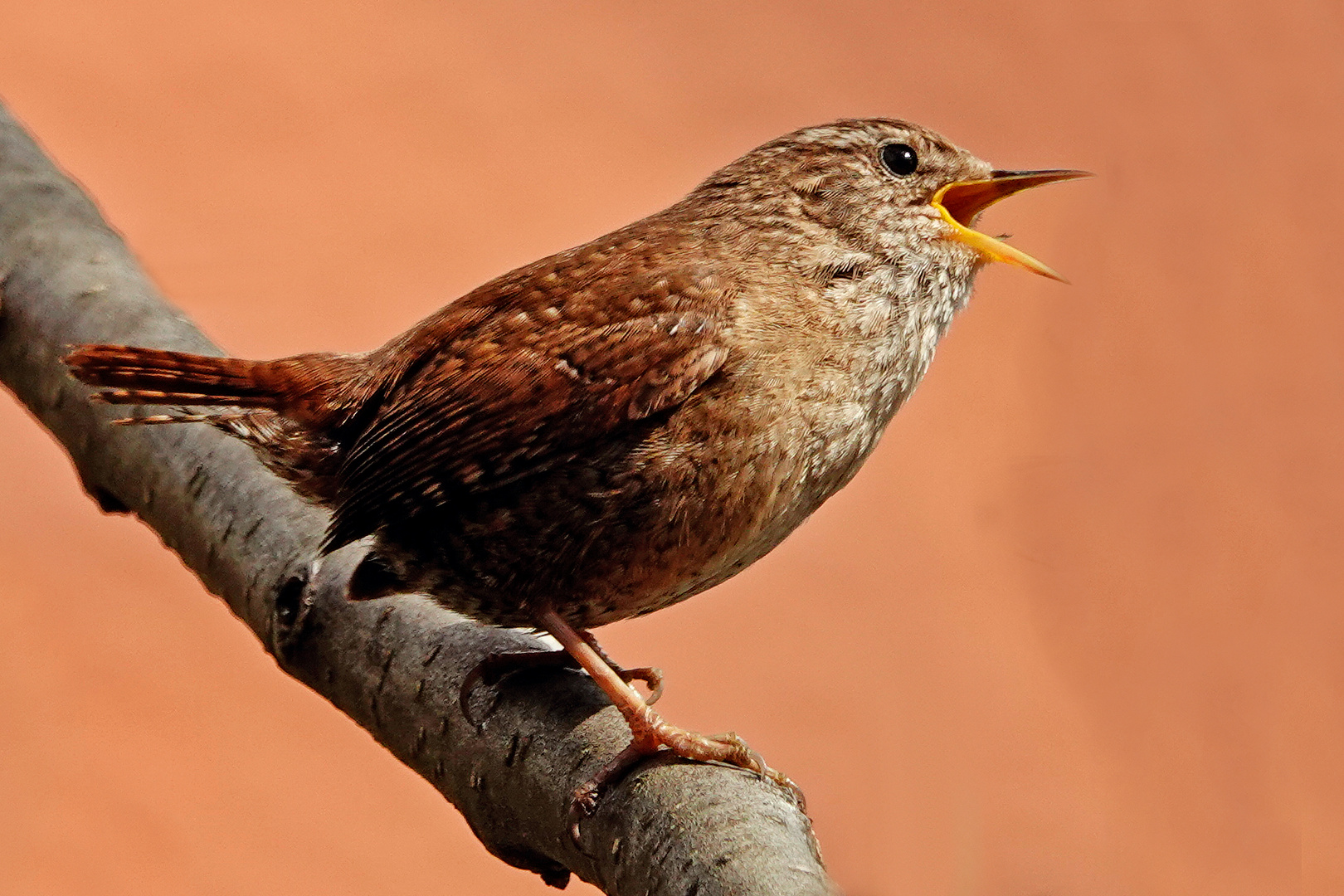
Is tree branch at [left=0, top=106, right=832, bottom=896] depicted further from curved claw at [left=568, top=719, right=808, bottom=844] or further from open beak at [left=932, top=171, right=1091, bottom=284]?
open beak at [left=932, top=171, right=1091, bottom=284]

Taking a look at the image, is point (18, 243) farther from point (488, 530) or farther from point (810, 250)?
point (810, 250)

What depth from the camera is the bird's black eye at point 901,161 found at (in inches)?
90.7

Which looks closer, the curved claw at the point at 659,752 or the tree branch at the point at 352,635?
the tree branch at the point at 352,635

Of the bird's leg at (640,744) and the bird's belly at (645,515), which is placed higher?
the bird's belly at (645,515)

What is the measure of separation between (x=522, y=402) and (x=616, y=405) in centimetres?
13

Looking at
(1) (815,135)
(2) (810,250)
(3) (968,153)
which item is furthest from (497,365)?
(3) (968,153)

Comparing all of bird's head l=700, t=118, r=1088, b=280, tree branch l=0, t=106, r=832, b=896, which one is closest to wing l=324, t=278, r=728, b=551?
tree branch l=0, t=106, r=832, b=896

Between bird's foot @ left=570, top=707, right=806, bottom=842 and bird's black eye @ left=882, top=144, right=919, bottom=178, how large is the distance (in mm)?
946

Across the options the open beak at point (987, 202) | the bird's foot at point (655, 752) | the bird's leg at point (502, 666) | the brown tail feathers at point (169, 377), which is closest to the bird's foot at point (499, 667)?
the bird's leg at point (502, 666)

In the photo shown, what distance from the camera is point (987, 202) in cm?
239

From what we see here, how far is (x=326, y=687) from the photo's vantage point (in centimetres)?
214

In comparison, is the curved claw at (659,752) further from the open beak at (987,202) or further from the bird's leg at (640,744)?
the open beak at (987,202)

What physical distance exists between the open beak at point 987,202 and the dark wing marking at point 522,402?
19.1 inches

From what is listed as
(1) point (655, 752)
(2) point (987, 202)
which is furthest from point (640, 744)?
(2) point (987, 202)
